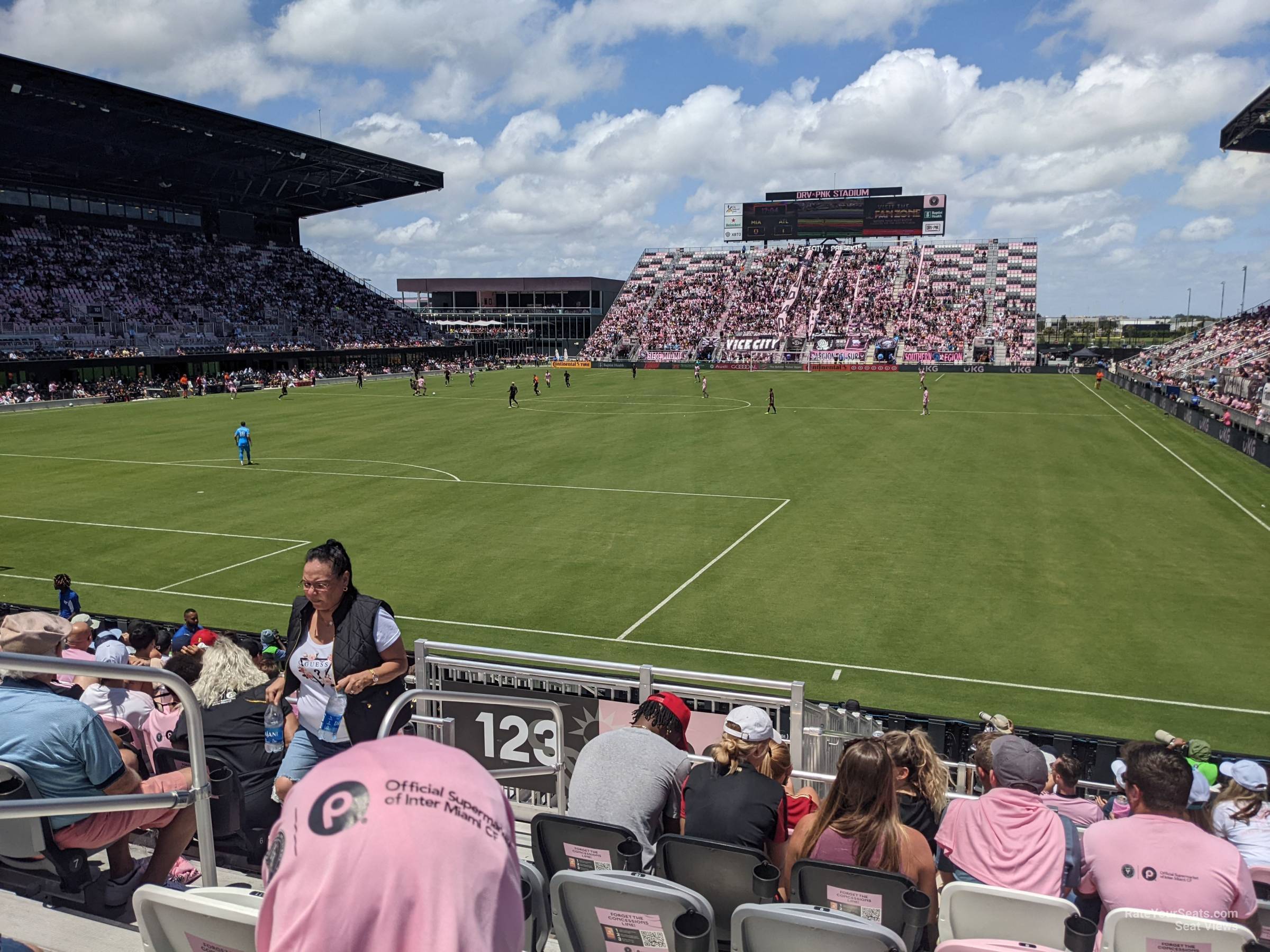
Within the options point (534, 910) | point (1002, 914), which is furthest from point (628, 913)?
point (1002, 914)

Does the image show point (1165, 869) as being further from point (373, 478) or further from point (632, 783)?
point (373, 478)

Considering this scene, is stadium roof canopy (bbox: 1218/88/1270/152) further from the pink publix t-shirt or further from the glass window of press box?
the glass window of press box

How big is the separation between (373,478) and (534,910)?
2735 cm

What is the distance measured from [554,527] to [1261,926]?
19244mm

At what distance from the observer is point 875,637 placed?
15.6 meters

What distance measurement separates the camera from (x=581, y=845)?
4.59 metres

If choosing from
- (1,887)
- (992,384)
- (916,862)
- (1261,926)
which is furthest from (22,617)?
(992,384)

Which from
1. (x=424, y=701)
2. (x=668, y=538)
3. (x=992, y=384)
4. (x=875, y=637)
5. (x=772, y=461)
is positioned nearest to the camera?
(x=424, y=701)

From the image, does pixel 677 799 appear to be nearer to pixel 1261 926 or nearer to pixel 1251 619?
pixel 1261 926

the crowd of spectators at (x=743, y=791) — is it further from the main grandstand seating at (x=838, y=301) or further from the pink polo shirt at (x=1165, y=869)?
the main grandstand seating at (x=838, y=301)

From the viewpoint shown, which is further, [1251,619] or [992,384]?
[992,384]

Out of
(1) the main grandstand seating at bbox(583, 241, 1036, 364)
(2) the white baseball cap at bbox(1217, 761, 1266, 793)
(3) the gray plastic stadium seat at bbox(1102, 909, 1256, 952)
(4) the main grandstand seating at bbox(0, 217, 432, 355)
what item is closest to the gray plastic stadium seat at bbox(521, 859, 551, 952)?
(3) the gray plastic stadium seat at bbox(1102, 909, 1256, 952)

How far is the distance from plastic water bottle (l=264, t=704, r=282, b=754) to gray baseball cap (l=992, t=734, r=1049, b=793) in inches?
187

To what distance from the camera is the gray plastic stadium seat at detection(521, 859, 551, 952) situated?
3805 millimetres
